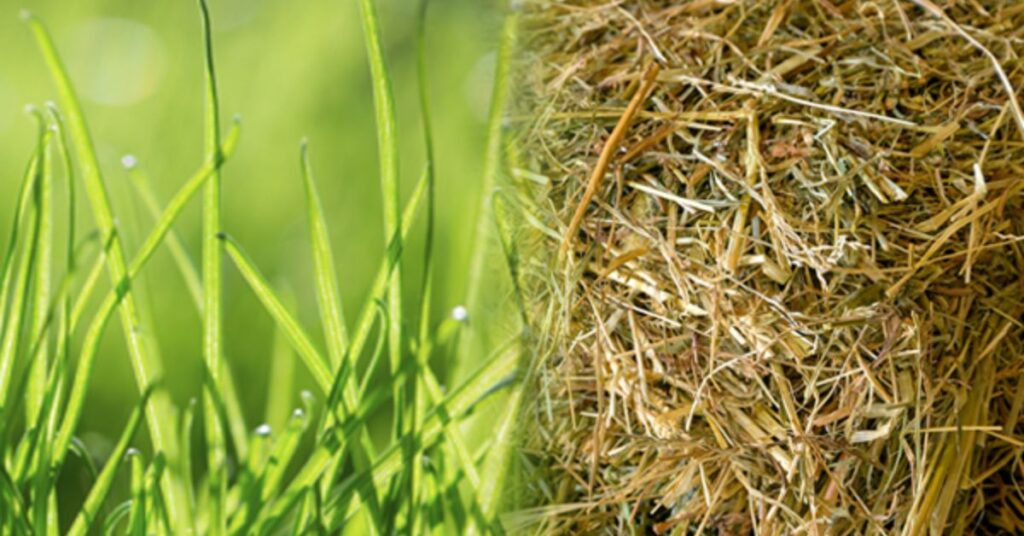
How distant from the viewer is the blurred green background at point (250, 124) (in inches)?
29.3

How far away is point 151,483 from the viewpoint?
527mm

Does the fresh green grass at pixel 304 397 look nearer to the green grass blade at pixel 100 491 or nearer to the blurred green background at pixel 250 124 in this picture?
the green grass blade at pixel 100 491

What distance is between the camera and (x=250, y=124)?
Answer: 0.82 meters

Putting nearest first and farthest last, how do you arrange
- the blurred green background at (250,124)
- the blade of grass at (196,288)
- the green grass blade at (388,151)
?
the green grass blade at (388,151) < the blade of grass at (196,288) < the blurred green background at (250,124)

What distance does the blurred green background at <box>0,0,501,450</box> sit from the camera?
0.75 meters

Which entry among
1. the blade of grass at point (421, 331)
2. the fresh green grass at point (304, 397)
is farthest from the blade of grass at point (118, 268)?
the blade of grass at point (421, 331)

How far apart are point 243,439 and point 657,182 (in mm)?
240

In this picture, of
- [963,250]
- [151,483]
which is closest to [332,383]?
[151,483]

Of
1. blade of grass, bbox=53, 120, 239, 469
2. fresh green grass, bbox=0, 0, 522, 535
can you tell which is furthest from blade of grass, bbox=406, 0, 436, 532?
blade of grass, bbox=53, 120, 239, 469

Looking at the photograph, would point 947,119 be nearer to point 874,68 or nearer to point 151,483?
point 874,68

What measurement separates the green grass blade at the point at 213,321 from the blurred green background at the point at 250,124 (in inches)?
8.3

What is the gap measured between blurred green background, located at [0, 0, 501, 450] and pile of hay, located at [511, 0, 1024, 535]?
0.55 feet

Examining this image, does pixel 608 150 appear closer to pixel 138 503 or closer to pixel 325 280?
pixel 325 280

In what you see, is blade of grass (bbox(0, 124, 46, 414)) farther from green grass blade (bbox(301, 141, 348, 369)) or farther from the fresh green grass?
green grass blade (bbox(301, 141, 348, 369))
